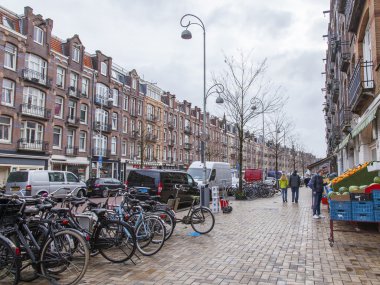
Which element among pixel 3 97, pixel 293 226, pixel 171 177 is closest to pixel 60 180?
pixel 171 177

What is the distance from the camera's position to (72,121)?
35.7 metres

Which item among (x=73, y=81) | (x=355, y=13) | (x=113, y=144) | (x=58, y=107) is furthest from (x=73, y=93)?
(x=355, y=13)

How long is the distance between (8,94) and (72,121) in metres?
7.46

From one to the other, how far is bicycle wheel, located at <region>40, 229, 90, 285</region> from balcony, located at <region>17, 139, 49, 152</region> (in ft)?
88.7

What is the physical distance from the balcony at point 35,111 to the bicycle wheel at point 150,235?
86.5 feet

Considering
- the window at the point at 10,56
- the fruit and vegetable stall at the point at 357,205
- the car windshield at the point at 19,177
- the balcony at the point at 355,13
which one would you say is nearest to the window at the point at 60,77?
the window at the point at 10,56

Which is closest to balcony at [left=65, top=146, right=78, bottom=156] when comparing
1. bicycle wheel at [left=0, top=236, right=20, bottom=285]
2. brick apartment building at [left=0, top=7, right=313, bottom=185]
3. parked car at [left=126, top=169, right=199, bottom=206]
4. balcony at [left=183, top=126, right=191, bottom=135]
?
brick apartment building at [left=0, top=7, right=313, bottom=185]

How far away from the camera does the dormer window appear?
104 feet

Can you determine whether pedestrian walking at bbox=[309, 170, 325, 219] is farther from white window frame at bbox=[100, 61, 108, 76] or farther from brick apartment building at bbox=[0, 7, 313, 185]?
white window frame at bbox=[100, 61, 108, 76]

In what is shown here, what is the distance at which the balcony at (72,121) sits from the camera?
115 feet

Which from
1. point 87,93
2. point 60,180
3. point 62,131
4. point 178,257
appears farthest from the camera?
point 87,93

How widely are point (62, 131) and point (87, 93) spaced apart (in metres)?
5.75

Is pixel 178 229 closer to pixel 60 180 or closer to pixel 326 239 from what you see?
pixel 326 239

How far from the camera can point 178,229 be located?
382 inches
